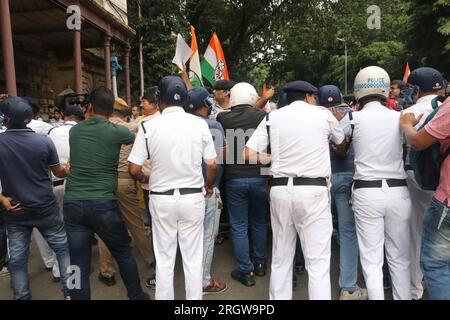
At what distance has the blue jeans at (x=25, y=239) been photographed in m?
3.44

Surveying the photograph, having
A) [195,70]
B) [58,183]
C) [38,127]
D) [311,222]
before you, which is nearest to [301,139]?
[311,222]

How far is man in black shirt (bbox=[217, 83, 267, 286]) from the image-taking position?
395 centimetres

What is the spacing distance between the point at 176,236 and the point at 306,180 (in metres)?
1.09

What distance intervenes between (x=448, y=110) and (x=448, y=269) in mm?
1091

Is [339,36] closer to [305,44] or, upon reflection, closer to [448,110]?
[305,44]

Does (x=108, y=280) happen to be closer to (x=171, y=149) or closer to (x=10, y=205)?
(x=10, y=205)

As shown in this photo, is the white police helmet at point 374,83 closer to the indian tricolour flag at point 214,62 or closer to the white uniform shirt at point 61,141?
the white uniform shirt at point 61,141

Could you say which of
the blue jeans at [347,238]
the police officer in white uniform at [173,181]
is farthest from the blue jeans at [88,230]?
the blue jeans at [347,238]

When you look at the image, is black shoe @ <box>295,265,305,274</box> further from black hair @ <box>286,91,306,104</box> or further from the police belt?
the police belt

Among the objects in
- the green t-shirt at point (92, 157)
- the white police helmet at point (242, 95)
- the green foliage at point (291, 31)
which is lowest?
the green t-shirt at point (92, 157)

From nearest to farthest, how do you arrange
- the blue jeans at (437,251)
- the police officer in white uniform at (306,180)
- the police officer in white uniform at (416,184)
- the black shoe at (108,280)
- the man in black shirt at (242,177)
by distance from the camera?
the blue jeans at (437,251) → the police officer in white uniform at (306,180) → the police officer in white uniform at (416,184) → the man in black shirt at (242,177) → the black shoe at (108,280)

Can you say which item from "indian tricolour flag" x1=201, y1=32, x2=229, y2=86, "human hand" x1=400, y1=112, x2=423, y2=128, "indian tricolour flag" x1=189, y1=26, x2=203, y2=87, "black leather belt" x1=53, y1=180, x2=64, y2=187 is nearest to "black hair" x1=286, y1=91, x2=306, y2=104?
"human hand" x1=400, y1=112, x2=423, y2=128

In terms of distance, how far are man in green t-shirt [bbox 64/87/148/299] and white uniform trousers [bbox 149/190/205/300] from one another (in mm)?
384

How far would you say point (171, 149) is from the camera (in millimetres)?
2998
